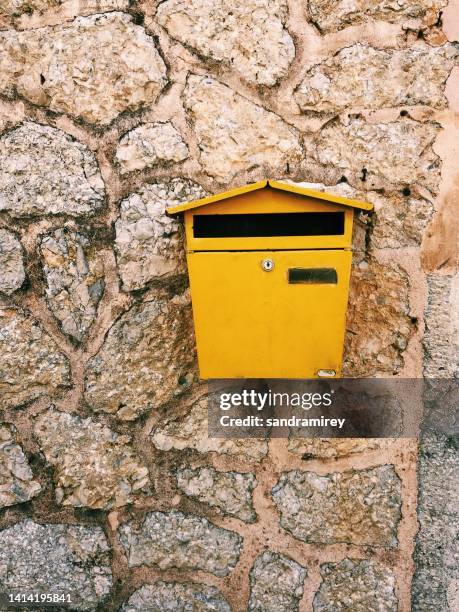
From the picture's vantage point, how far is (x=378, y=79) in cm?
145

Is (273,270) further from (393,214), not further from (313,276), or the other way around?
(393,214)

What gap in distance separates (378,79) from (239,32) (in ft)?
1.28

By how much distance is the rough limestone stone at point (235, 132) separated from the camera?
4.91 feet

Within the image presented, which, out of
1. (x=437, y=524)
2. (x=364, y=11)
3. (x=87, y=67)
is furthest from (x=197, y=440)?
(x=364, y=11)

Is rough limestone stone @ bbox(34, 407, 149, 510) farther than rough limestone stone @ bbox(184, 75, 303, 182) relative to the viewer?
Yes

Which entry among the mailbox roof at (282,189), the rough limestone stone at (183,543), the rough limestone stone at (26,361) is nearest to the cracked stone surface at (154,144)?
the mailbox roof at (282,189)

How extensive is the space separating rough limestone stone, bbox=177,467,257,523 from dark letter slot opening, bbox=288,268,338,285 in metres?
0.68

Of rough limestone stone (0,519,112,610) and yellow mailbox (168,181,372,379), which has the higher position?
yellow mailbox (168,181,372,379)

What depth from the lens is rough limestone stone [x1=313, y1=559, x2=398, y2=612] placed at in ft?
5.25

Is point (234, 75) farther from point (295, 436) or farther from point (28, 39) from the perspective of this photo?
point (295, 436)

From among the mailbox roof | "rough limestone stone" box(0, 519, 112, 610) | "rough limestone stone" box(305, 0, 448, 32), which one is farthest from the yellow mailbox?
"rough limestone stone" box(0, 519, 112, 610)

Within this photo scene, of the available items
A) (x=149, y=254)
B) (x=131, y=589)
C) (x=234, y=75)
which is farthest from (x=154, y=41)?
(x=131, y=589)

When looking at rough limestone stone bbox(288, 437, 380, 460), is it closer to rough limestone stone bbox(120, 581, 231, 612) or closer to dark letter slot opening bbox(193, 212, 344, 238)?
rough limestone stone bbox(120, 581, 231, 612)

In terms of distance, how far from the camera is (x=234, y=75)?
1.49 meters
